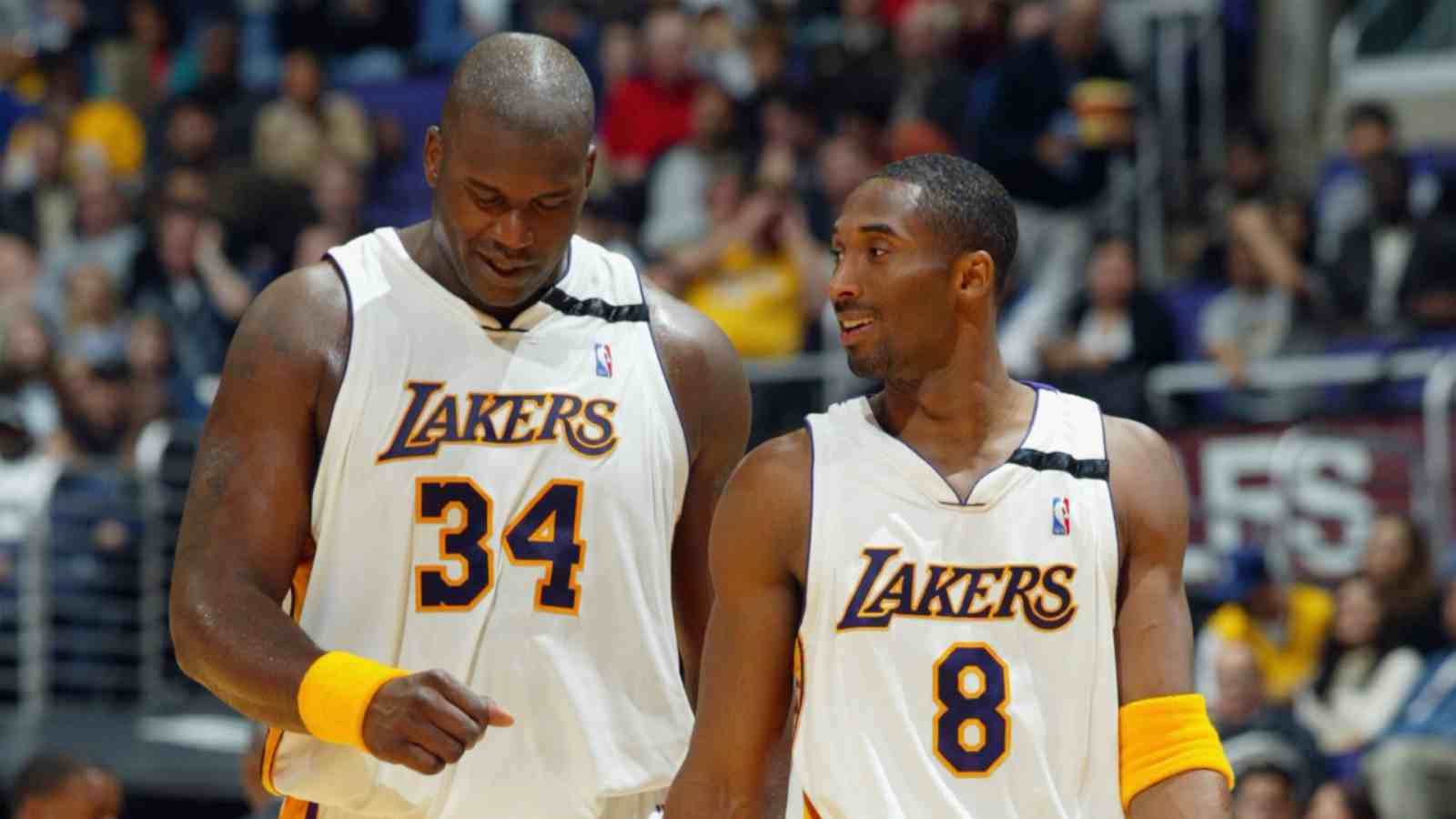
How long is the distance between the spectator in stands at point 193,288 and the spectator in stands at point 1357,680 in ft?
18.6

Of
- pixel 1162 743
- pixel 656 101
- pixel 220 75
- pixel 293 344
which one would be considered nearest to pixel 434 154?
pixel 293 344

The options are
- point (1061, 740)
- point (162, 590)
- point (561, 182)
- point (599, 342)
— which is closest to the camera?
point (1061, 740)

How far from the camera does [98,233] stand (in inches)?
525

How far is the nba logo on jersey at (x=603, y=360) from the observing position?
4473 mm

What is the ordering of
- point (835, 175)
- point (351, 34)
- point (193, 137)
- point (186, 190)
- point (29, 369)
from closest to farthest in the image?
point (835, 175), point (29, 369), point (186, 190), point (193, 137), point (351, 34)

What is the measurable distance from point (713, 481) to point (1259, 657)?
16.6 feet

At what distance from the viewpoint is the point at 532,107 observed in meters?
4.24

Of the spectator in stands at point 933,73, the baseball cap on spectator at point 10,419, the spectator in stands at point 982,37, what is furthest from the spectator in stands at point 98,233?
the spectator in stands at point 982,37

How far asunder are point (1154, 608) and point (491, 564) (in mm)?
1180

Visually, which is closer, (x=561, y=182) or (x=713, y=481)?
(x=561, y=182)

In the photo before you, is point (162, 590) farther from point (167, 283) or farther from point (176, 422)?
point (167, 283)

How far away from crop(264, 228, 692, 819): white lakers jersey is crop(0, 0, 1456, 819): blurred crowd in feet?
12.7

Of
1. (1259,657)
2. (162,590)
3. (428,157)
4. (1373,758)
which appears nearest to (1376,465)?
(1259,657)

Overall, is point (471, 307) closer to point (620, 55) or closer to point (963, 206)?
point (963, 206)
